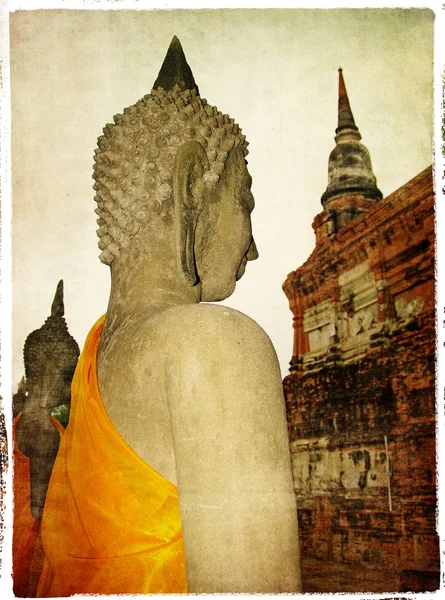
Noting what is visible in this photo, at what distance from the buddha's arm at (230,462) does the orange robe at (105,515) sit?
0.12 metres

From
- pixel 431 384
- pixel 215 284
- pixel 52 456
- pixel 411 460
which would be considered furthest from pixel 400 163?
pixel 52 456

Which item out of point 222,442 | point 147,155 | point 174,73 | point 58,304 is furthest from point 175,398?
point 58,304

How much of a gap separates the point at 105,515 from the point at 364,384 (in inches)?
97.8

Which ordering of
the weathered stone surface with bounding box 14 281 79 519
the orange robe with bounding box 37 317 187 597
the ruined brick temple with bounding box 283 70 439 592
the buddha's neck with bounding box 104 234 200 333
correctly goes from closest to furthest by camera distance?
the orange robe with bounding box 37 317 187 597
the buddha's neck with bounding box 104 234 200 333
the weathered stone surface with bounding box 14 281 79 519
the ruined brick temple with bounding box 283 70 439 592

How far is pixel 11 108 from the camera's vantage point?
3506 mm

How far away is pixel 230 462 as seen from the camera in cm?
169

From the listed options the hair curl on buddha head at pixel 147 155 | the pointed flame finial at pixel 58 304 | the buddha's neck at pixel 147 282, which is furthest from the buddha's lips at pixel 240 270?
the pointed flame finial at pixel 58 304

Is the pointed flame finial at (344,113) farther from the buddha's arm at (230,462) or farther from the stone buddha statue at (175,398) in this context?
the buddha's arm at (230,462)

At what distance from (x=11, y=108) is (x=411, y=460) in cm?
290

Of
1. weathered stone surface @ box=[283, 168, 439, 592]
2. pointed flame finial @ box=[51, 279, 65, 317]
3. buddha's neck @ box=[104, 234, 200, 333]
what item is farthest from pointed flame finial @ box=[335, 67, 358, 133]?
buddha's neck @ box=[104, 234, 200, 333]

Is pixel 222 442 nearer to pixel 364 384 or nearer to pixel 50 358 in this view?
pixel 50 358

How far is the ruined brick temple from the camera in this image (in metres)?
3.64

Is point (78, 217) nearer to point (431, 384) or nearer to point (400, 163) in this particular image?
point (400, 163)

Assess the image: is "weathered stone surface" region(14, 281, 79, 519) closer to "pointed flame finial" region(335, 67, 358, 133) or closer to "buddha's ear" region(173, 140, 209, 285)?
"buddha's ear" region(173, 140, 209, 285)
